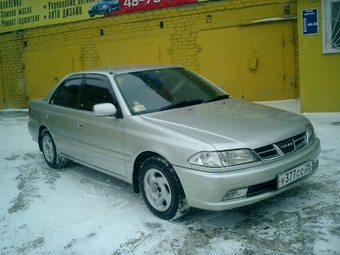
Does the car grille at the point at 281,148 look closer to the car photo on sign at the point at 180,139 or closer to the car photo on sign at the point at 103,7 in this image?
the car photo on sign at the point at 180,139

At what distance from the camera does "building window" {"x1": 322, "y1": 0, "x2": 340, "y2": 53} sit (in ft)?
26.2

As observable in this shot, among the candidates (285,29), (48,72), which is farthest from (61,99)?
(48,72)

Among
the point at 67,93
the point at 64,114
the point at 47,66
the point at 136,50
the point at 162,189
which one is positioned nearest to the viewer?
the point at 162,189

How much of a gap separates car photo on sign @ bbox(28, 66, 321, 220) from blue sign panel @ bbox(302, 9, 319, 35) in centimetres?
389

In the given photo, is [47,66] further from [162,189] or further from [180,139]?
[180,139]

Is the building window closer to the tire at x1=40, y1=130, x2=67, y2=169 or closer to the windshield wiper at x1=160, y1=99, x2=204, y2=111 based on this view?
the windshield wiper at x1=160, y1=99, x2=204, y2=111

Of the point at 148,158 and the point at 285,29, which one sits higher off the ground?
the point at 285,29

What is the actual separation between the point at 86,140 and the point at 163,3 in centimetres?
629

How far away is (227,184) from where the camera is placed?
3.45 m

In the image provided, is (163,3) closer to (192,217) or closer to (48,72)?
(48,72)

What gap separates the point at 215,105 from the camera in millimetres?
4625

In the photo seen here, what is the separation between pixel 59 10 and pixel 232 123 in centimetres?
995

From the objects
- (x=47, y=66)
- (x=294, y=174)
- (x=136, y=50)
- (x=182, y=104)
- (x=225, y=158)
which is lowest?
(x=294, y=174)

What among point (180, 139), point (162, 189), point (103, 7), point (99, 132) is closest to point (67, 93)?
point (99, 132)
